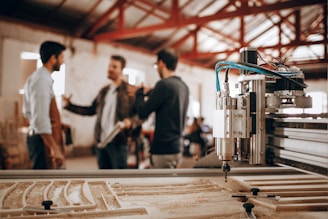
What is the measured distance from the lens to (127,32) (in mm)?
6859

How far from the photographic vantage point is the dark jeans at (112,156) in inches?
108

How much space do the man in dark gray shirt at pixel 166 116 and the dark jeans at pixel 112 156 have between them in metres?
0.54

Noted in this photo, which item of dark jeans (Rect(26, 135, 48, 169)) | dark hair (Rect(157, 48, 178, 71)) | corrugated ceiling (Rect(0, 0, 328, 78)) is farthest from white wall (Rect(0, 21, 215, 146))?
dark jeans (Rect(26, 135, 48, 169))

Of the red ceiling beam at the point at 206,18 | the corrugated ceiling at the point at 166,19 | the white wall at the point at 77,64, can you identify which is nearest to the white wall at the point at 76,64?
the white wall at the point at 77,64

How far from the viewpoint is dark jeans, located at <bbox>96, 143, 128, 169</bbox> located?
108 inches

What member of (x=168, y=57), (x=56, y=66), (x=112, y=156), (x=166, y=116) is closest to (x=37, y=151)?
(x=56, y=66)

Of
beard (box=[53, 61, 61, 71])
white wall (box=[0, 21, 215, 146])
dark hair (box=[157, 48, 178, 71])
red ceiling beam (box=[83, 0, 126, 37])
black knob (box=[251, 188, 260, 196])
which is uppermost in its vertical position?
red ceiling beam (box=[83, 0, 126, 37])

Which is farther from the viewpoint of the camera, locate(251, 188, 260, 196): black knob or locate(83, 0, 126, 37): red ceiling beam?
locate(83, 0, 126, 37): red ceiling beam

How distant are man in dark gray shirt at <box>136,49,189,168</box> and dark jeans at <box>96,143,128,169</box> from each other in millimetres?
543

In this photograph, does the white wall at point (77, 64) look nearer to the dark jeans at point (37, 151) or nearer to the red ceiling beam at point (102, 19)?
the red ceiling beam at point (102, 19)

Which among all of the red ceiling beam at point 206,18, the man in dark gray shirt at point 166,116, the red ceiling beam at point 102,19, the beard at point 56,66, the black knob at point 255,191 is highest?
the red ceiling beam at point 102,19

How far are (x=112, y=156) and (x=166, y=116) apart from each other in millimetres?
730

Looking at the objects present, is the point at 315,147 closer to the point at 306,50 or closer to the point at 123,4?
the point at 306,50

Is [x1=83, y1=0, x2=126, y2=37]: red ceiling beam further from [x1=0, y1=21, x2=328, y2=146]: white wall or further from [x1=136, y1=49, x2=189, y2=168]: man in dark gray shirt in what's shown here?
[x1=136, y1=49, x2=189, y2=168]: man in dark gray shirt
